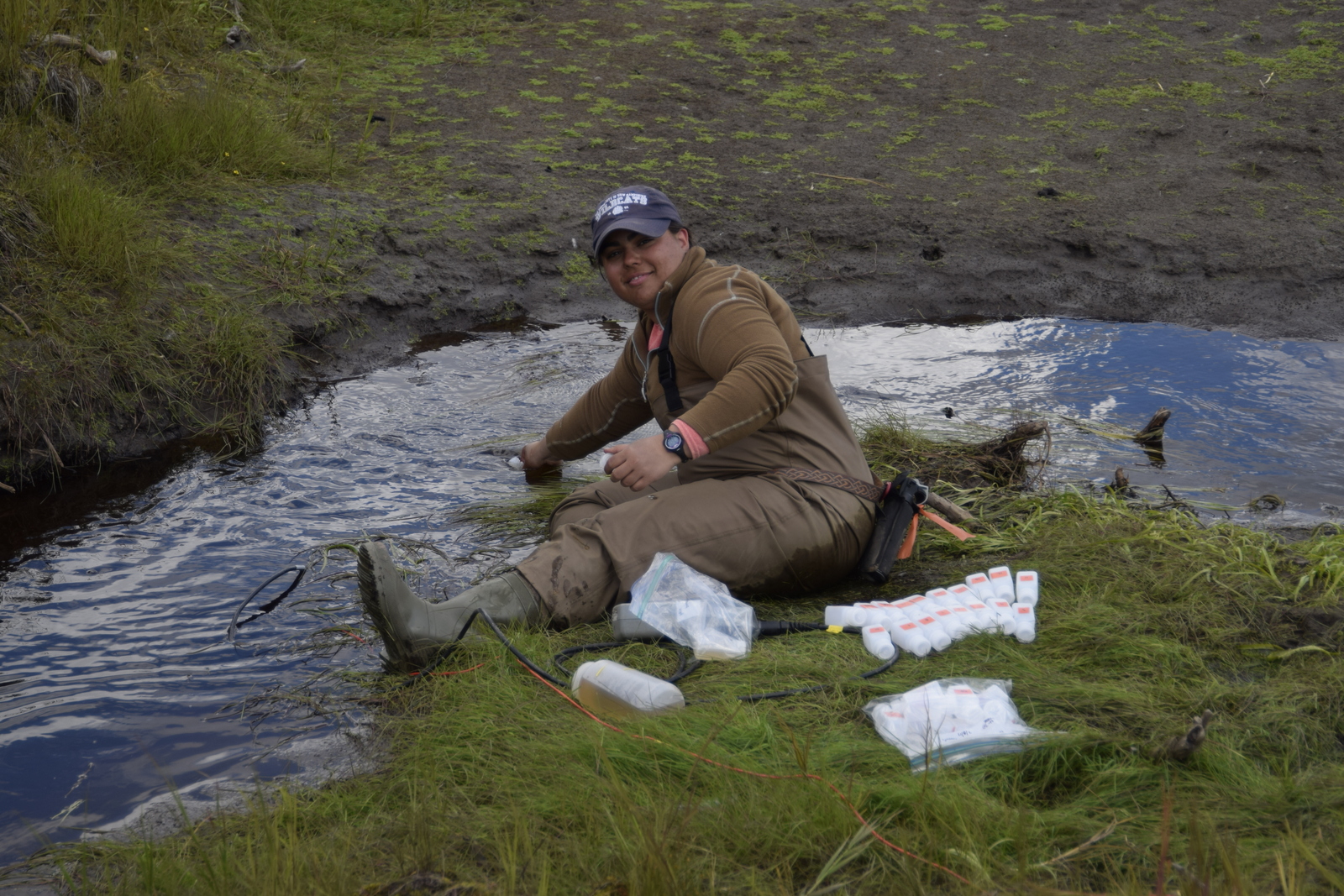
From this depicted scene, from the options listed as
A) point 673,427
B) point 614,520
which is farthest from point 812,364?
point 614,520

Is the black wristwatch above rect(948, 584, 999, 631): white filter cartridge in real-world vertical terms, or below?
above

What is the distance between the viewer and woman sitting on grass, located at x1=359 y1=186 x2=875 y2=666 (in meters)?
3.16

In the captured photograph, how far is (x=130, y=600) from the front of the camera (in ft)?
11.8

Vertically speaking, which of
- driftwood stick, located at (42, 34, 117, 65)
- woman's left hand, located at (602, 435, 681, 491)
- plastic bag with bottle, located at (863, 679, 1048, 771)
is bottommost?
plastic bag with bottle, located at (863, 679, 1048, 771)

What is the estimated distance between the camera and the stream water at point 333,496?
2852mm

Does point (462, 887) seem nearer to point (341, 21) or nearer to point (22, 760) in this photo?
point (22, 760)

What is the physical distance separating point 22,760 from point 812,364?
2.60 metres

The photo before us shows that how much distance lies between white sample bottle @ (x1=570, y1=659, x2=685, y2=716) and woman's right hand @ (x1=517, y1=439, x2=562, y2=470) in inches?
74.3

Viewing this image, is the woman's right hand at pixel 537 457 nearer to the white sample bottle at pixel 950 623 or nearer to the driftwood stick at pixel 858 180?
the white sample bottle at pixel 950 623

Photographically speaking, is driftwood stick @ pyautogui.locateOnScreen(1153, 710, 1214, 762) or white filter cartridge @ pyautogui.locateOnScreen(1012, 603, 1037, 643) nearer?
driftwood stick @ pyautogui.locateOnScreen(1153, 710, 1214, 762)

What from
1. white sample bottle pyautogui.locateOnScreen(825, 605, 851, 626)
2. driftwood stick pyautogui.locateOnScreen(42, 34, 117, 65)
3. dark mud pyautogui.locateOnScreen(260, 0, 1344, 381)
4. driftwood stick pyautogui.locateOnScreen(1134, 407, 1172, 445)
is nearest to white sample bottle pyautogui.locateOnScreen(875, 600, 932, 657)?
white sample bottle pyautogui.locateOnScreen(825, 605, 851, 626)

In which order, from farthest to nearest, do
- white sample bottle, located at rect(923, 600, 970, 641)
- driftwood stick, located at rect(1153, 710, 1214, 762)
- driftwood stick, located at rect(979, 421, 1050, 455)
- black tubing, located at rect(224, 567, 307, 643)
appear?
driftwood stick, located at rect(979, 421, 1050, 455), black tubing, located at rect(224, 567, 307, 643), white sample bottle, located at rect(923, 600, 970, 641), driftwood stick, located at rect(1153, 710, 1214, 762)

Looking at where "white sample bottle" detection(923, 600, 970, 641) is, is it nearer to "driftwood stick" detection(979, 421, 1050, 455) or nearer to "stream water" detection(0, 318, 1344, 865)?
"stream water" detection(0, 318, 1344, 865)

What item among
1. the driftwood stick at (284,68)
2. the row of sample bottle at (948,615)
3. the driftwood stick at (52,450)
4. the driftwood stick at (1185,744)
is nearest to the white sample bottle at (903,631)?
the row of sample bottle at (948,615)
